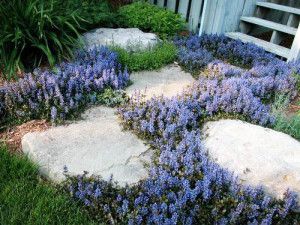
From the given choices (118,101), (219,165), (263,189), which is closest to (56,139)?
(118,101)

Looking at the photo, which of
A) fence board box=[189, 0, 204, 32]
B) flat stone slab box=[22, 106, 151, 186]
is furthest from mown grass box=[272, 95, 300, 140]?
fence board box=[189, 0, 204, 32]

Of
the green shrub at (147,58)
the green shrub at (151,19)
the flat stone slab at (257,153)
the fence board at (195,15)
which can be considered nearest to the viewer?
the flat stone slab at (257,153)

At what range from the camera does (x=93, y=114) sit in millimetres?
4223

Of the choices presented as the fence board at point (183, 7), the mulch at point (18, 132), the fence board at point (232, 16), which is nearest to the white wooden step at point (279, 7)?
the fence board at point (232, 16)

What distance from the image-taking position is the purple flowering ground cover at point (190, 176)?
114 inches

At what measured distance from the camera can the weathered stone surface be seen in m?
5.59

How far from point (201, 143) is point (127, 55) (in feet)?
6.79

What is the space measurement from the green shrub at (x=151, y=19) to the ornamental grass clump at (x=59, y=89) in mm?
1777

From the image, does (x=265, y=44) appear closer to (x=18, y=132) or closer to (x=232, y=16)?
(x=232, y=16)

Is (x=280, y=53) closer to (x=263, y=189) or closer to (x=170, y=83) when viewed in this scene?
(x=170, y=83)

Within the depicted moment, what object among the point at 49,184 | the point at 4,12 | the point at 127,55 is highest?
the point at 4,12

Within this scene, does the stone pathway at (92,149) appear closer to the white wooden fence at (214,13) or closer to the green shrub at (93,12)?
the green shrub at (93,12)

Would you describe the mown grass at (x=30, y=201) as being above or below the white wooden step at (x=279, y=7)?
below

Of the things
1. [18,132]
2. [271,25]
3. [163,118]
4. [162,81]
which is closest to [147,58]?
[162,81]
